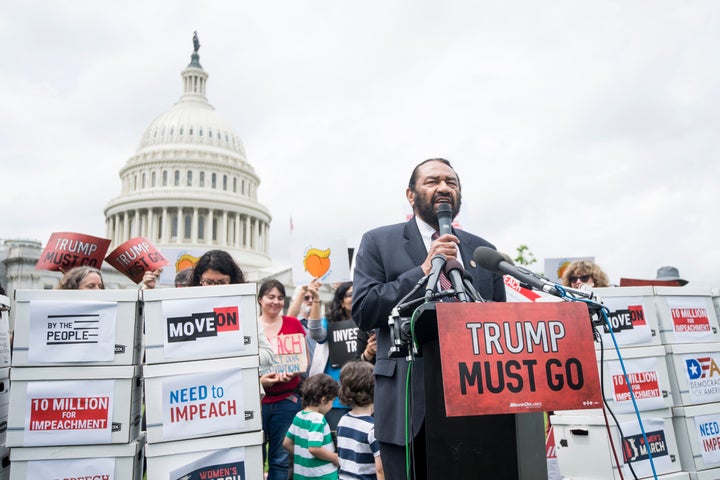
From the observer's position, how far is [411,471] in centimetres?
239

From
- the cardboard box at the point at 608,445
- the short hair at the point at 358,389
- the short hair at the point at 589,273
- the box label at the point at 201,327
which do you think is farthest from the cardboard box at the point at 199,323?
the short hair at the point at 589,273

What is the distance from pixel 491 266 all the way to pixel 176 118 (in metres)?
81.6

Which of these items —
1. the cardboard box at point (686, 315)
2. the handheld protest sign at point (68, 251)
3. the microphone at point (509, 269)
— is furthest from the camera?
the handheld protest sign at point (68, 251)

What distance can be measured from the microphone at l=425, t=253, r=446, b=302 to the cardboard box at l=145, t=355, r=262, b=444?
198cm

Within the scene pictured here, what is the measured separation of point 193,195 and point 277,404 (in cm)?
6911

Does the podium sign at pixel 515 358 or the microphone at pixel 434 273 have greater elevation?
the microphone at pixel 434 273

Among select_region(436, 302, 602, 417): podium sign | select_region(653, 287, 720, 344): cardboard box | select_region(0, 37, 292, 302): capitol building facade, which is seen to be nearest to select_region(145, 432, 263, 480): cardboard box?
select_region(436, 302, 602, 417): podium sign

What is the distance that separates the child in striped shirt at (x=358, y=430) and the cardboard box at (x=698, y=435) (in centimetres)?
236

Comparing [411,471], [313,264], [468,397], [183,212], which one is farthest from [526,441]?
[183,212]

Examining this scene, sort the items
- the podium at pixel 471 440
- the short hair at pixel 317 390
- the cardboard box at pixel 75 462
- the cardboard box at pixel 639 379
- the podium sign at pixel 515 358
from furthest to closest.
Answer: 1. the short hair at pixel 317 390
2. the cardboard box at pixel 639 379
3. the cardboard box at pixel 75 462
4. the podium at pixel 471 440
5. the podium sign at pixel 515 358

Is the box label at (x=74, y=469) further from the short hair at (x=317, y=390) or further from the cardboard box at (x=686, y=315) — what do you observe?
the cardboard box at (x=686, y=315)

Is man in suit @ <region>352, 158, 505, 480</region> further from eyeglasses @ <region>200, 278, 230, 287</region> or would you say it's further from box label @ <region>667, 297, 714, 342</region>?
Answer: box label @ <region>667, 297, 714, 342</region>

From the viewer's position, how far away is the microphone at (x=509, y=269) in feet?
7.52

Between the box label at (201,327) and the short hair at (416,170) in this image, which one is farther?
the box label at (201,327)
